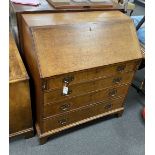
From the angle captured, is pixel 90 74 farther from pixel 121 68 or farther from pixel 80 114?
pixel 80 114

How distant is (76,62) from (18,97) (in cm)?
49

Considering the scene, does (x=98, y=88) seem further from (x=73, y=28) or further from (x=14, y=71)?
(x=14, y=71)

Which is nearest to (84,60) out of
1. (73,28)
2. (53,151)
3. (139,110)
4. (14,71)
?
(73,28)

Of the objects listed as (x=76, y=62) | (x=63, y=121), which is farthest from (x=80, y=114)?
(x=76, y=62)

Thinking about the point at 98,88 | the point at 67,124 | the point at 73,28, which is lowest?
the point at 67,124

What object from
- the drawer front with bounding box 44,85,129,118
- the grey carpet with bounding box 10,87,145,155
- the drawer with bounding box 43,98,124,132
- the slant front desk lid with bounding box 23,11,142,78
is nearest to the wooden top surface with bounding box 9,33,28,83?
the slant front desk lid with bounding box 23,11,142,78

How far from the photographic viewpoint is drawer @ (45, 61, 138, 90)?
4.55ft

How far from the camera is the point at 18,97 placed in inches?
58.0

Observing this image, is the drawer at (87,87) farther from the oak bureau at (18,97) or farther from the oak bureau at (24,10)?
the oak bureau at (24,10)

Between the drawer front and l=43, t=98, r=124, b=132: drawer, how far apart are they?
58mm

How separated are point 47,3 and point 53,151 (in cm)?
127

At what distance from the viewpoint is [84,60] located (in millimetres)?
1446

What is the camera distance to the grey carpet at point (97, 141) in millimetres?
1733
